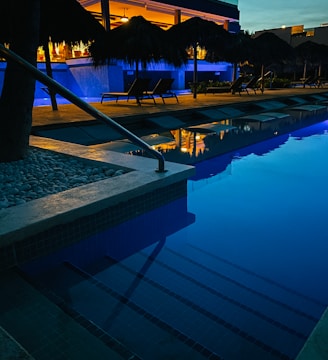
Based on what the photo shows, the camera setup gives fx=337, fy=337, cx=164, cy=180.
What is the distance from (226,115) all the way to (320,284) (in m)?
8.16

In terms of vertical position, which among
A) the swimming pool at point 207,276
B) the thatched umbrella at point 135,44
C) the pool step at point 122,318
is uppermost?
the thatched umbrella at point 135,44

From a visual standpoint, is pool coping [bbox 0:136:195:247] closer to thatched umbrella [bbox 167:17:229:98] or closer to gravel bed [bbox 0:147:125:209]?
gravel bed [bbox 0:147:125:209]

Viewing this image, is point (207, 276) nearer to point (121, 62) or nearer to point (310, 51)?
point (121, 62)

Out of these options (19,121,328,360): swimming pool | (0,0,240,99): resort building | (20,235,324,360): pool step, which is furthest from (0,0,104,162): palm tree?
(0,0,240,99): resort building

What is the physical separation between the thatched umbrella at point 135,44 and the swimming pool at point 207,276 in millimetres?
7071

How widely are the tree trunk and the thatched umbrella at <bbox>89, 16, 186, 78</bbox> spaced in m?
5.96

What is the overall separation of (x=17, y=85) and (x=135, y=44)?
636cm

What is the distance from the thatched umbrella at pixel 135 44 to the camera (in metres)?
9.82

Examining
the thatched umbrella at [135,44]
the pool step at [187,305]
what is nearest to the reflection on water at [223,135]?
the thatched umbrella at [135,44]

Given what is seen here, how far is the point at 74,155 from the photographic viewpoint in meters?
4.39

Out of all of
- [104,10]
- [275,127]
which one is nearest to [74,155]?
[275,127]

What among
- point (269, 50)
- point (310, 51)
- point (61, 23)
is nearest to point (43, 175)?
point (61, 23)

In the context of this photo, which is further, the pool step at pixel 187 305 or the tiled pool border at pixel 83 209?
the tiled pool border at pixel 83 209

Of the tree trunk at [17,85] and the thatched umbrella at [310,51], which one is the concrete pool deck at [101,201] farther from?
the thatched umbrella at [310,51]
